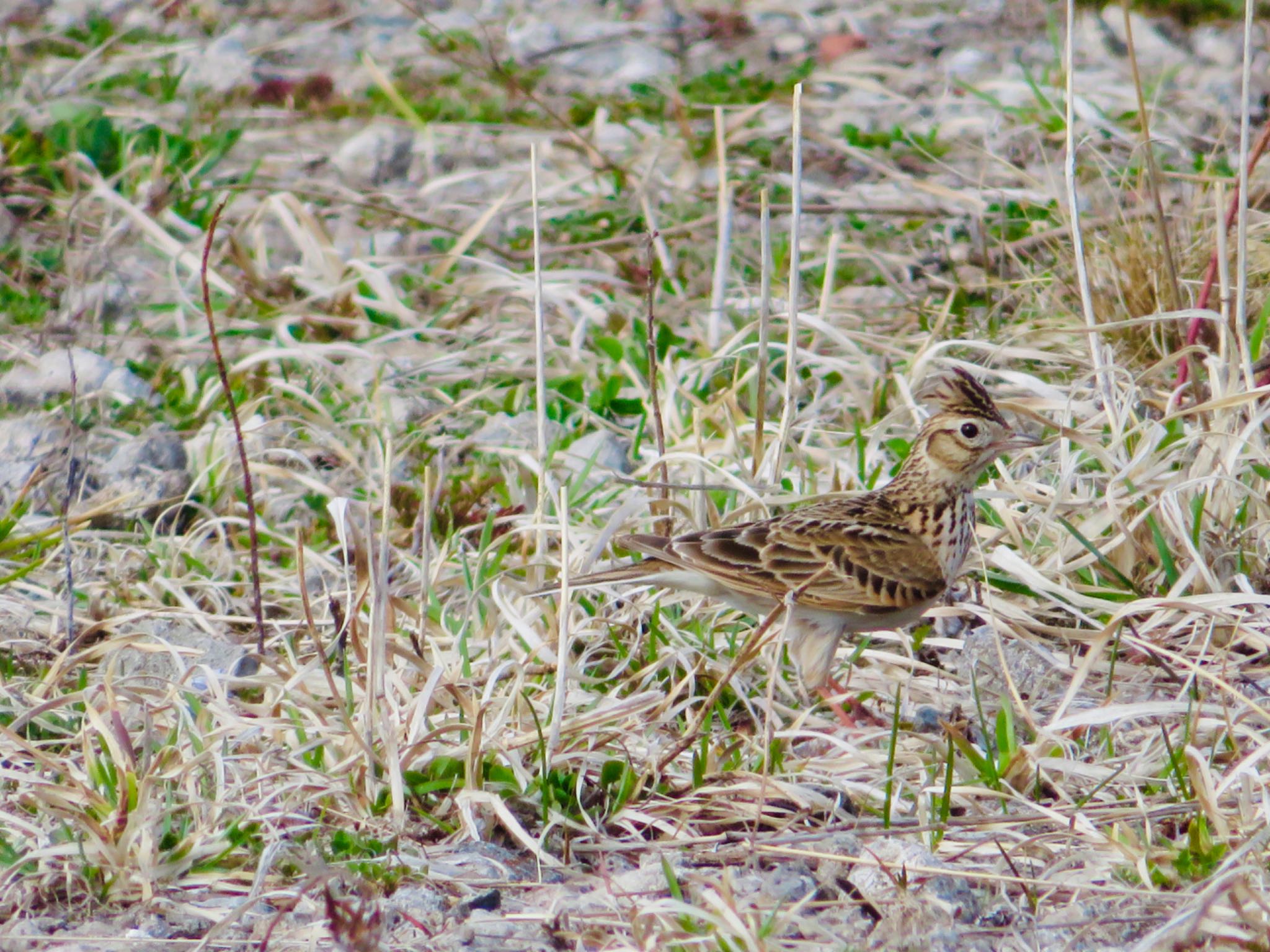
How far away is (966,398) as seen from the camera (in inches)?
194

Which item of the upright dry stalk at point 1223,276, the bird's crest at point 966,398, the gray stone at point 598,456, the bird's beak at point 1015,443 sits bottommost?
the gray stone at point 598,456

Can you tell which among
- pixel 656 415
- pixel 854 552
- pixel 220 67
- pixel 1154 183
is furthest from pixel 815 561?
pixel 220 67

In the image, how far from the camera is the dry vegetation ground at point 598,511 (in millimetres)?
3506

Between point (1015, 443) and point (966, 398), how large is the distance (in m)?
0.20

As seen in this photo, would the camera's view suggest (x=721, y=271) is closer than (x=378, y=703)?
No

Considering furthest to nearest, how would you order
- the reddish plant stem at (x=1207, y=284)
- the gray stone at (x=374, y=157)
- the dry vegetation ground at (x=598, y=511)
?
the gray stone at (x=374, y=157), the reddish plant stem at (x=1207, y=284), the dry vegetation ground at (x=598, y=511)

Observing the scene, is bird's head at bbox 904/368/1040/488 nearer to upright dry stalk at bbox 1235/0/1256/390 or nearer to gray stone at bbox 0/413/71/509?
upright dry stalk at bbox 1235/0/1256/390

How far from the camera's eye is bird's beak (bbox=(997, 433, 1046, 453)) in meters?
4.88

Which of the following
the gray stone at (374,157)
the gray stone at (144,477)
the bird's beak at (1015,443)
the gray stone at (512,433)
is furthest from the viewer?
the gray stone at (374,157)

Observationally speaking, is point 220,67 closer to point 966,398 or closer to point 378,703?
point 966,398

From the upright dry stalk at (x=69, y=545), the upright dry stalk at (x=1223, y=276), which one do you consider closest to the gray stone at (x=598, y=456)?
the upright dry stalk at (x=69, y=545)

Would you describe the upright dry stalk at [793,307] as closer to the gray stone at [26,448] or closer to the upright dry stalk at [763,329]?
the upright dry stalk at [763,329]

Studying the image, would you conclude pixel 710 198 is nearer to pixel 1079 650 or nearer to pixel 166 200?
pixel 166 200

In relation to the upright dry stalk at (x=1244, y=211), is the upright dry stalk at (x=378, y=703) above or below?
below
